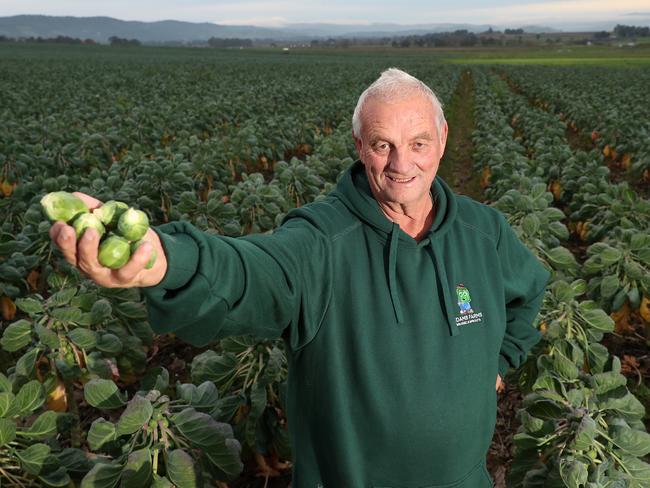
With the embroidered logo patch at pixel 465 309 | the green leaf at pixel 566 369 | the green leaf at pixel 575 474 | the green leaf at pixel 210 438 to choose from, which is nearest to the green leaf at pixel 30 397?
the green leaf at pixel 210 438

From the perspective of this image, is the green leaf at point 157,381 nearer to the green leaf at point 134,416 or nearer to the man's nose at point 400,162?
the green leaf at point 134,416

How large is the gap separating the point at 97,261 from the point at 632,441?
2.15 metres

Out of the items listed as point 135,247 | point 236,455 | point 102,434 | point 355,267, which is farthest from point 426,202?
point 102,434

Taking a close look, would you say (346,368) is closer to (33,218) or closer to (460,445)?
(460,445)

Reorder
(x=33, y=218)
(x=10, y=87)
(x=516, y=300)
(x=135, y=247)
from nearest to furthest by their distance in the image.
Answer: (x=135, y=247)
(x=516, y=300)
(x=33, y=218)
(x=10, y=87)

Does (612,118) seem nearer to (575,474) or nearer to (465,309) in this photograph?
(575,474)

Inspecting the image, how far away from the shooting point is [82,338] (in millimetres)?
3000

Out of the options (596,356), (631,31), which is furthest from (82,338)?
(631,31)

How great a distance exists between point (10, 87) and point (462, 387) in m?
24.3

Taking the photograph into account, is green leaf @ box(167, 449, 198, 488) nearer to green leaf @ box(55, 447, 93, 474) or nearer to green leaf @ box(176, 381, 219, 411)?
green leaf @ box(176, 381, 219, 411)

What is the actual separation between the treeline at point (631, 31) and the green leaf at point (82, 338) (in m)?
149

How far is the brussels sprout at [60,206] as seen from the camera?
1.08 m

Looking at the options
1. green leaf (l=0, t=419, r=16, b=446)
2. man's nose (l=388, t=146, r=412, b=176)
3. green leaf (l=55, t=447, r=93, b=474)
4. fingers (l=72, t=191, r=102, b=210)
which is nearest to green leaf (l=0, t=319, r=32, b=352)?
green leaf (l=55, t=447, r=93, b=474)

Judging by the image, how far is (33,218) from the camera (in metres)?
4.50
